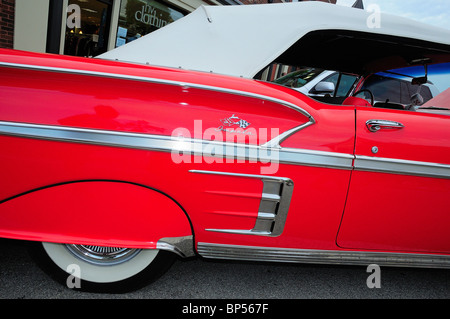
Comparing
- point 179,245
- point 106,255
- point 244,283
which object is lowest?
point 244,283

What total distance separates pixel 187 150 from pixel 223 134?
187 millimetres

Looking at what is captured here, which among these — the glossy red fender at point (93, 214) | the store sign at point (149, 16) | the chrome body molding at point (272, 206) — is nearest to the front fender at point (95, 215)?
the glossy red fender at point (93, 214)

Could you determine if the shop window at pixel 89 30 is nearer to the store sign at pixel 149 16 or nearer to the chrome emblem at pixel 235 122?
the store sign at pixel 149 16

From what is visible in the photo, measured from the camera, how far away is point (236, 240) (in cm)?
171

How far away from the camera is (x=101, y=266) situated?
179cm

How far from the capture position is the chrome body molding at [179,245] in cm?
164

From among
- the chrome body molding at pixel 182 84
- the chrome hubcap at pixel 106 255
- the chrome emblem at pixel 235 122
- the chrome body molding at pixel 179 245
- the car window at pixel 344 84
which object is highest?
the car window at pixel 344 84

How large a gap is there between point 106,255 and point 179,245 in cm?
44

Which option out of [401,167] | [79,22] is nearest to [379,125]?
[401,167]

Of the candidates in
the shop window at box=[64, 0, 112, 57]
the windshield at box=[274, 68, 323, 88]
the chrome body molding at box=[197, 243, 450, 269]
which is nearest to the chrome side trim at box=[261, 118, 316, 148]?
the chrome body molding at box=[197, 243, 450, 269]

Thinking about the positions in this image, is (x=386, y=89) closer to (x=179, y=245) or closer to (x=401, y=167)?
(x=401, y=167)

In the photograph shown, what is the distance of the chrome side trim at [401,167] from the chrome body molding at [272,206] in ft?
1.28
